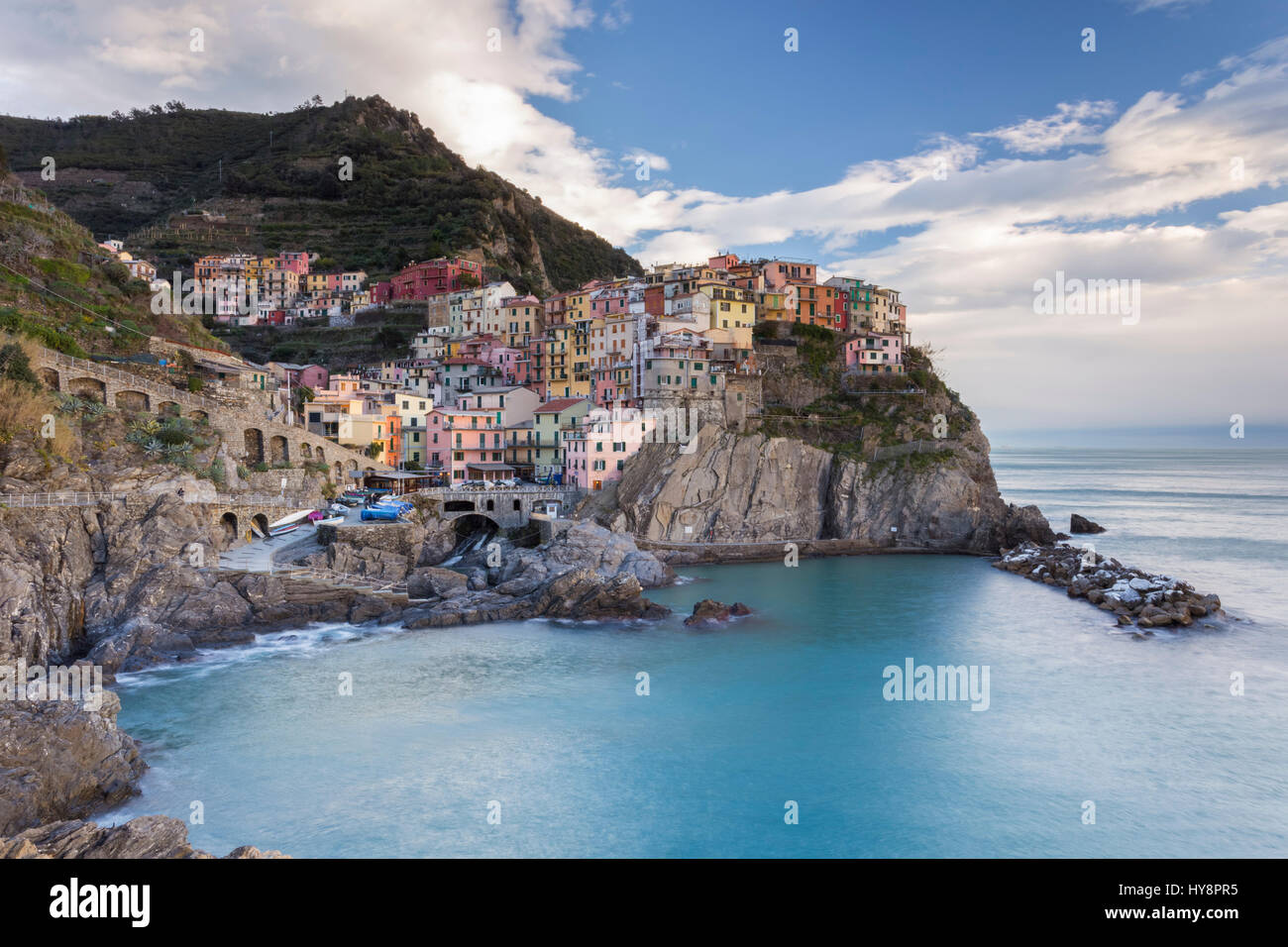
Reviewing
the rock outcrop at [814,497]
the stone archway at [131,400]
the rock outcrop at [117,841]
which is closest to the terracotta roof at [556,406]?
the rock outcrop at [814,497]

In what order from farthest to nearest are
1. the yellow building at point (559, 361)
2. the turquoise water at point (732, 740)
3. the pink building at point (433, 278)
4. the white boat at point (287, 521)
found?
the pink building at point (433, 278) < the yellow building at point (559, 361) < the white boat at point (287, 521) < the turquoise water at point (732, 740)

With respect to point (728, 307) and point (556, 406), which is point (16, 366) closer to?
point (556, 406)

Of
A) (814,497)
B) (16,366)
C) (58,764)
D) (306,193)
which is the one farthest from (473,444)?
(306,193)

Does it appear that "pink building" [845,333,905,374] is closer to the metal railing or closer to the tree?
the metal railing

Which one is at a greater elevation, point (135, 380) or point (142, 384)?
point (135, 380)

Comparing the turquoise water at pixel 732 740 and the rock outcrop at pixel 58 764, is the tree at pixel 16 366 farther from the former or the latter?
the rock outcrop at pixel 58 764
